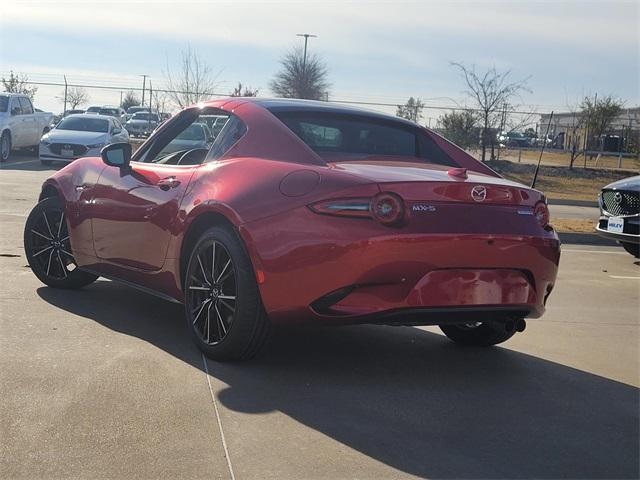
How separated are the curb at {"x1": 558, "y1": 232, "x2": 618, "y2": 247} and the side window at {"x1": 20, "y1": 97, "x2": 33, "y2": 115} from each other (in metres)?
15.7

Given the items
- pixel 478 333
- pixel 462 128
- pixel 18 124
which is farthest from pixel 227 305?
pixel 462 128

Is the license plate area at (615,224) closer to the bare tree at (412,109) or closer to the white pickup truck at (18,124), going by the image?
the white pickup truck at (18,124)

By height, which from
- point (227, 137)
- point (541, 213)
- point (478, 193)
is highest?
point (227, 137)

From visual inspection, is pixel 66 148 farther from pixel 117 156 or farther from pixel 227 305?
pixel 227 305

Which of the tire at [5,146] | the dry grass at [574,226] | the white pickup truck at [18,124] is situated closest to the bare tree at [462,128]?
the white pickup truck at [18,124]

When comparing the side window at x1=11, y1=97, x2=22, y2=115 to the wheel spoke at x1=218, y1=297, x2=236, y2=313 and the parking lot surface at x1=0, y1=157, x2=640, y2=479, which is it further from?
the wheel spoke at x1=218, y1=297, x2=236, y2=313

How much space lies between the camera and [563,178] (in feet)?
93.9

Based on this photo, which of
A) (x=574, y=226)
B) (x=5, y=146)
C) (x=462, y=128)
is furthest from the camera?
(x=462, y=128)

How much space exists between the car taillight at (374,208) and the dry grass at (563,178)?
19.9 m

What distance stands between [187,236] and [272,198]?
0.80 meters

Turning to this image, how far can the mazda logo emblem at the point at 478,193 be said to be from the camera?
440cm

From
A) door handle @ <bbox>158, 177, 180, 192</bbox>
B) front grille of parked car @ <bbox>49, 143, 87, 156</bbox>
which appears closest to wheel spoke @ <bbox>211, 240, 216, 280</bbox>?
door handle @ <bbox>158, 177, 180, 192</bbox>

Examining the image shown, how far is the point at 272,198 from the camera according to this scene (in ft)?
14.5

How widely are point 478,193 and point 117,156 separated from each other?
99.8 inches
